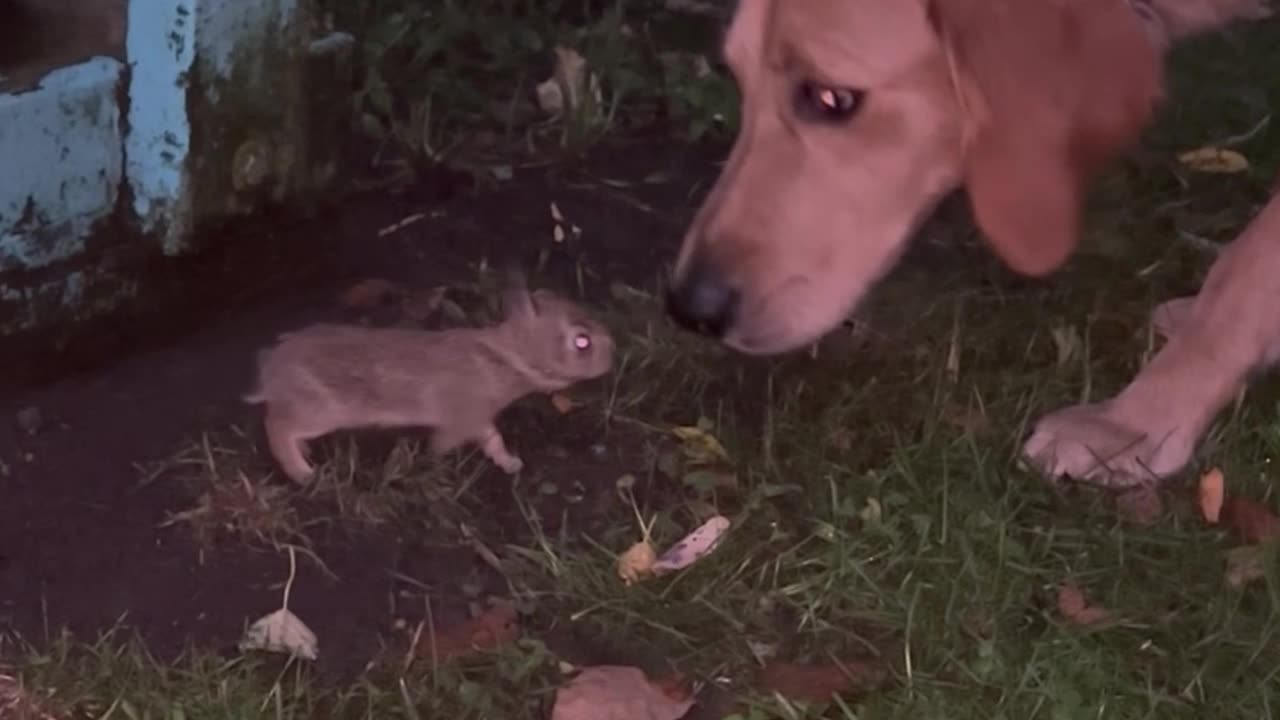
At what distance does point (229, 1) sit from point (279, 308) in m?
0.42

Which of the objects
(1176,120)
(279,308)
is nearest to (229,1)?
(279,308)

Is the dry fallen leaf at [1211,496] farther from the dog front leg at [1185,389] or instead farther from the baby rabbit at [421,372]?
the baby rabbit at [421,372]

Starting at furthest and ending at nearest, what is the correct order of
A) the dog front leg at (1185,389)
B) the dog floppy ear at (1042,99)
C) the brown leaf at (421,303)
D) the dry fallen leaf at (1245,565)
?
the brown leaf at (421,303) < the dog front leg at (1185,389) < the dry fallen leaf at (1245,565) < the dog floppy ear at (1042,99)

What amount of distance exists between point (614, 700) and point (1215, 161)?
58.6 inches

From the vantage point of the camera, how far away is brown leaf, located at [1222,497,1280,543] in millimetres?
2037

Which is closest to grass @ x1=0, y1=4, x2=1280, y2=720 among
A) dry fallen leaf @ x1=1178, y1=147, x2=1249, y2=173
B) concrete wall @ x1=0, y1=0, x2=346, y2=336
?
concrete wall @ x1=0, y1=0, x2=346, y2=336

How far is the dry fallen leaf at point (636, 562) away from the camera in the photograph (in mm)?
1968

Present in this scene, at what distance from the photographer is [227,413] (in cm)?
214

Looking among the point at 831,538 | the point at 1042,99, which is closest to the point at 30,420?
the point at 831,538

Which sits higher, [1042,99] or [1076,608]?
[1042,99]

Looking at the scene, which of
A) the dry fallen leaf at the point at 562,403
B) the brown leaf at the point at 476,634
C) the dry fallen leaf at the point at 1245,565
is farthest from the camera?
the dry fallen leaf at the point at 562,403

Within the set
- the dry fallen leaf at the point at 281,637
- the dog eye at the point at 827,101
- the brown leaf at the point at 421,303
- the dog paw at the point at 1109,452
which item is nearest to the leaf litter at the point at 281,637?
the dry fallen leaf at the point at 281,637

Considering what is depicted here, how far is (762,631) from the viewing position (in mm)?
1917

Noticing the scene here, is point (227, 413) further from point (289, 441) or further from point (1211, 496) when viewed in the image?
point (1211, 496)
